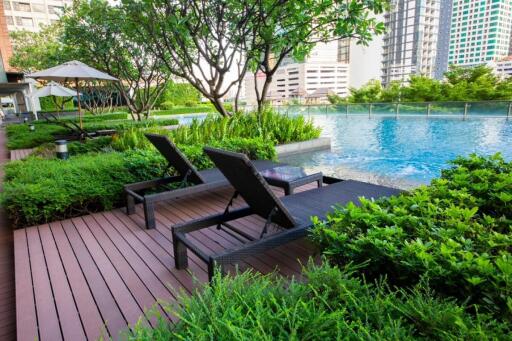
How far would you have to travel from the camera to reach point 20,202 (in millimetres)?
3773

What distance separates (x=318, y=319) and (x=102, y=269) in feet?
7.37

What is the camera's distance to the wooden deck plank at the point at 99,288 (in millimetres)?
2129

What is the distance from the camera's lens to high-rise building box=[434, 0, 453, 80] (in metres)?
97.2

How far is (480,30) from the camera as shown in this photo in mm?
97250

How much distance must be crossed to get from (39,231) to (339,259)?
11.5 ft

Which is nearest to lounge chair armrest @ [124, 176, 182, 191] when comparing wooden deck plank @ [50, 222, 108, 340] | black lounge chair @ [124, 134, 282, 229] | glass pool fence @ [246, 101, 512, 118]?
black lounge chair @ [124, 134, 282, 229]

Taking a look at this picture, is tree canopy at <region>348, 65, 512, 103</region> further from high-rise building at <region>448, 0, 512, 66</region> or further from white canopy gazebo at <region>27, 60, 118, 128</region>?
high-rise building at <region>448, 0, 512, 66</region>

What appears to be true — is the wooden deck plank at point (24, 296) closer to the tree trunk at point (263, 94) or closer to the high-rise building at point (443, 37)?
the tree trunk at point (263, 94)

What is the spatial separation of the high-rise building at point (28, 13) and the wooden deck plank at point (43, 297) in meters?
63.3

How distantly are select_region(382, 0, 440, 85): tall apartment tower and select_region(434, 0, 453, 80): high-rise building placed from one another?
47.0 inches

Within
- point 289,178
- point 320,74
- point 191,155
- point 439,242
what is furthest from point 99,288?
point 320,74

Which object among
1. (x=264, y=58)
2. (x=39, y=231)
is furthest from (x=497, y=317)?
(x=264, y=58)

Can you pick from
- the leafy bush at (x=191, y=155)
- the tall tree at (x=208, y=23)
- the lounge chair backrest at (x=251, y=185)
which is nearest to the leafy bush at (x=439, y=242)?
the lounge chair backrest at (x=251, y=185)

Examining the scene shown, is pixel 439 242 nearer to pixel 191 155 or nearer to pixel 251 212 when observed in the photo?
pixel 251 212
